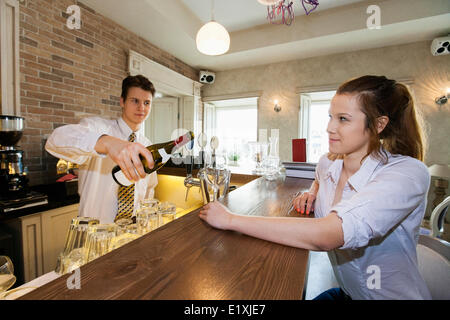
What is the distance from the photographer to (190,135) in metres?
1.03

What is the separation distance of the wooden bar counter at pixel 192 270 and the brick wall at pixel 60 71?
2764 millimetres

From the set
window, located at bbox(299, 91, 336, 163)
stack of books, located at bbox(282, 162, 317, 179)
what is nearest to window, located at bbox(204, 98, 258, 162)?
window, located at bbox(299, 91, 336, 163)

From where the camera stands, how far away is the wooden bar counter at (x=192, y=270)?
0.40 m

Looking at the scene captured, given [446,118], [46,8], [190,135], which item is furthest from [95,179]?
[446,118]

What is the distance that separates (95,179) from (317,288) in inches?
73.9

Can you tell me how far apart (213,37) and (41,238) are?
2.47m

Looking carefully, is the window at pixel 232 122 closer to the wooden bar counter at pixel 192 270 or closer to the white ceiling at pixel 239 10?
the white ceiling at pixel 239 10

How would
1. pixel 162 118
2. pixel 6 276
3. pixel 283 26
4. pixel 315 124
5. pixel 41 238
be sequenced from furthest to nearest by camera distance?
pixel 162 118
pixel 315 124
pixel 283 26
pixel 41 238
pixel 6 276

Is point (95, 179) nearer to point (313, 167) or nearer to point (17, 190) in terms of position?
point (17, 190)

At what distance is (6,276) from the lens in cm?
58

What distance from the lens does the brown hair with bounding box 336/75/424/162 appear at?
2.85 ft

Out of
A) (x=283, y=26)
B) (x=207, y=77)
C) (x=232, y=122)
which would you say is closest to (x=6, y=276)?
(x=283, y=26)

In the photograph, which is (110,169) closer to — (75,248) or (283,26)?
(75,248)

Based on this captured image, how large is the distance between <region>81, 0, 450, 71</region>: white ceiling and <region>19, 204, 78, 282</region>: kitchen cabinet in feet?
9.36
